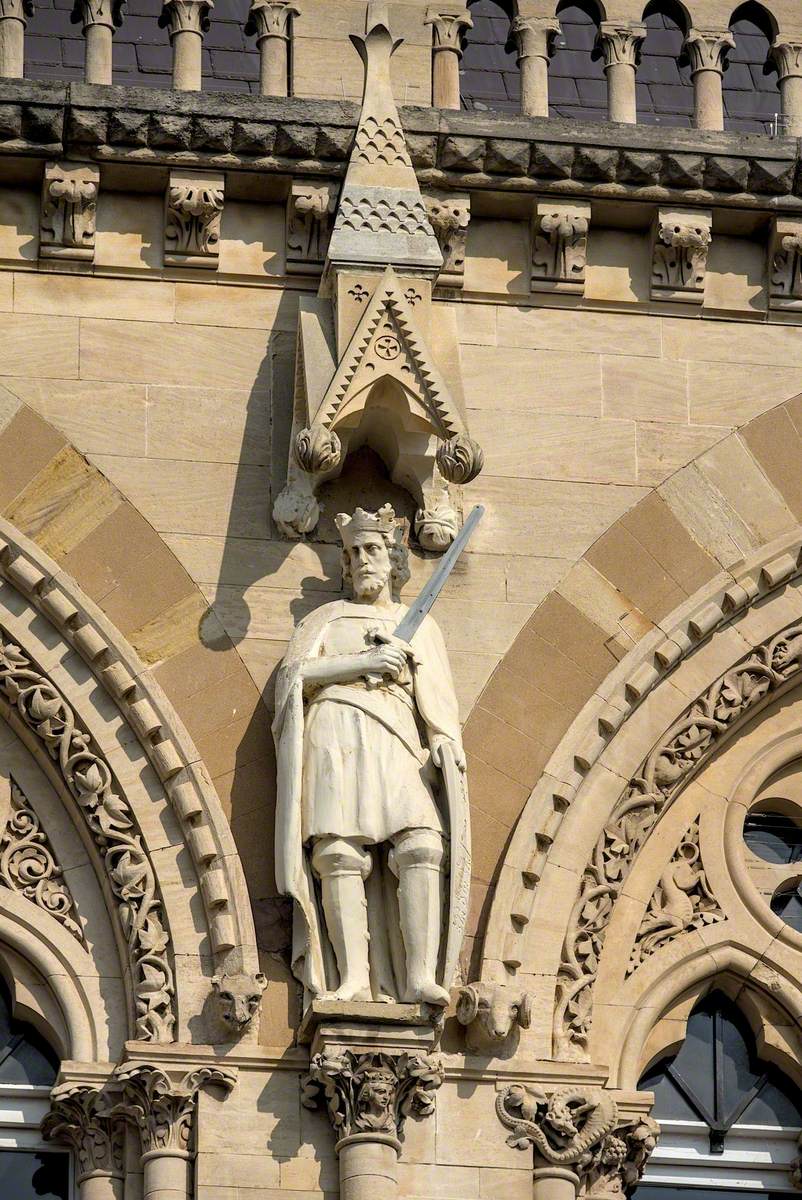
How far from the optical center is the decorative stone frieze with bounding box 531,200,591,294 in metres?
17.0

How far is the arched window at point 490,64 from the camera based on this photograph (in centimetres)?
2039

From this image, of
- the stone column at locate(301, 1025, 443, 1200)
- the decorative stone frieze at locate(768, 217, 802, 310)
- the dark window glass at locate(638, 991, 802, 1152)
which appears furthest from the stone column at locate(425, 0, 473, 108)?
the stone column at locate(301, 1025, 443, 1200)

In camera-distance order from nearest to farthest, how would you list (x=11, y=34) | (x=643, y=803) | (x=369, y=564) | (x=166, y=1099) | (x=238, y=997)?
(x=166, y=1099)
(x=238, y=997)
(x=369, y=564)
(x=643, y=803)
(x=11, y=34)

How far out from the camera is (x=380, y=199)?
1647 cm

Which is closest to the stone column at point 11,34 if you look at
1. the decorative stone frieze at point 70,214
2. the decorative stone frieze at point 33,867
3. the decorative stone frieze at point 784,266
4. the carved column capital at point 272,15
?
the decorative stone frieze at point 70,214

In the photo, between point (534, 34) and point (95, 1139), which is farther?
point (534, 34)

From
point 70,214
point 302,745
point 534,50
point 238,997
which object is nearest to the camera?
point 238,997

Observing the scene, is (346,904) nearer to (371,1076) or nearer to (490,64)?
(371,1076)

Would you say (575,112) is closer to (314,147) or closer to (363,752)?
(314,147)

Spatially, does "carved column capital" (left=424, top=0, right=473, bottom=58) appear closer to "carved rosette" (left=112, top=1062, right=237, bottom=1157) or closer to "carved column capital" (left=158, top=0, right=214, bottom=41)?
"carved column capital" (left=158, top=0, right=214, bottom=41)

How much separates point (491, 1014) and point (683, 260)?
406 cm

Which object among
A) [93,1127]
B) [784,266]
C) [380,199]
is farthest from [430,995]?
[784,266]

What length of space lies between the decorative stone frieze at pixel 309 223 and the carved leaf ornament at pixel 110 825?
2386 mm

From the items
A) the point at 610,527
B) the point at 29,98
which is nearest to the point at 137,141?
the point at 29,98
